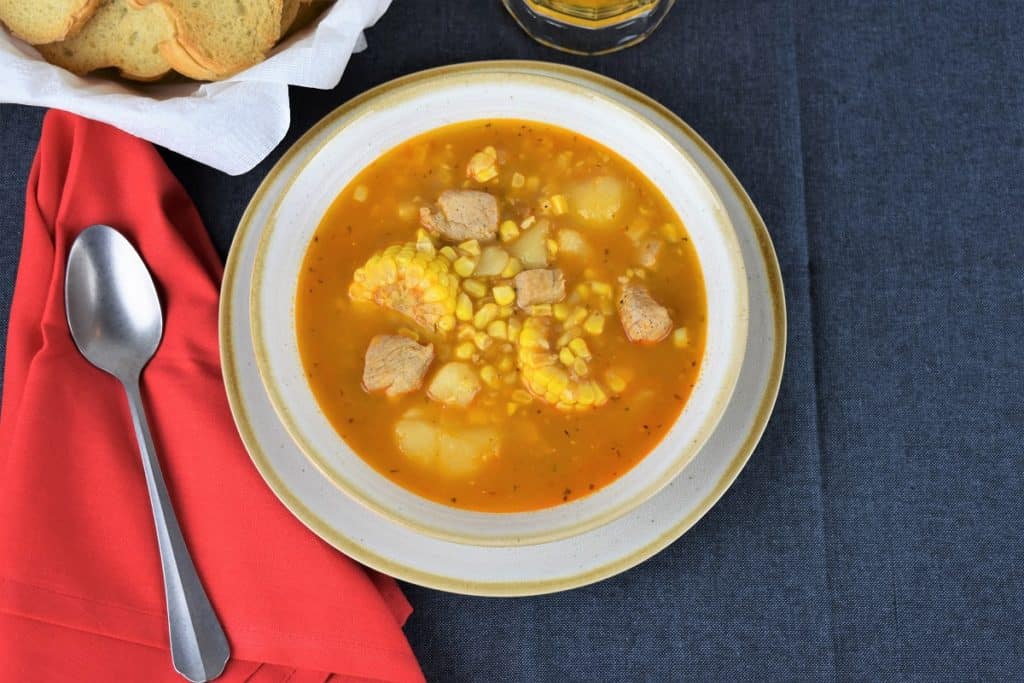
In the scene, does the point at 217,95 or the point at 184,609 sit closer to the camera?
the point at 184,609

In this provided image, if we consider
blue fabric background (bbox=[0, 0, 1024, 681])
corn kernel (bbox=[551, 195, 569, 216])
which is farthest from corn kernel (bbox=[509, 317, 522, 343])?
blue fabric background (bbox=[0, 0, 1024, 681])

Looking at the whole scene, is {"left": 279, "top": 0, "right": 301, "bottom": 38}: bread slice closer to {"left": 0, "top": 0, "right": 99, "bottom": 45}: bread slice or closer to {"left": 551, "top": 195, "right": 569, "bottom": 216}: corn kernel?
{"left": 0, "top": 0, "right": 99, "bottom": 45}: bread slice

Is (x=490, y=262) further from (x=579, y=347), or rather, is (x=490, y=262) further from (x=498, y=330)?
(x=579, y=347)

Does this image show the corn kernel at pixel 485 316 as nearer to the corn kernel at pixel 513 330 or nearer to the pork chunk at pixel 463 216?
the corn kernel at pixel 513 330

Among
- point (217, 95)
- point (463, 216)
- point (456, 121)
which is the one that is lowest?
point (463, 216)

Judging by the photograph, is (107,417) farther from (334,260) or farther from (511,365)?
(511,365)

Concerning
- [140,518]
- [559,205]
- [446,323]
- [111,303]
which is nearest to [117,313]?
[111,303]
